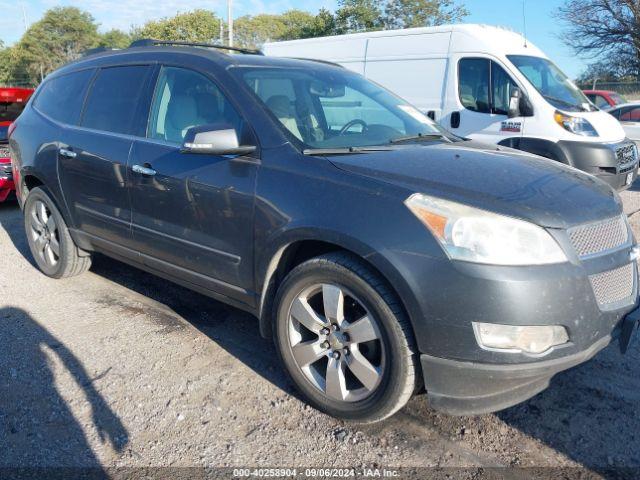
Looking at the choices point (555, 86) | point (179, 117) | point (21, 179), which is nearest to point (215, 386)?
point (179, 117)

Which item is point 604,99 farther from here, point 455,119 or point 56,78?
point 56,78

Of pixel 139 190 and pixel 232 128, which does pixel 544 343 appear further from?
pixel 139 190

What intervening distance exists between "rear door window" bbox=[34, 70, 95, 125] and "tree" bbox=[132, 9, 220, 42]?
3947 cm

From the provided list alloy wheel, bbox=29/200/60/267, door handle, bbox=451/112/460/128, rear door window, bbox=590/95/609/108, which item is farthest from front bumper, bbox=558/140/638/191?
rear door window, bbox=590/95/609/108

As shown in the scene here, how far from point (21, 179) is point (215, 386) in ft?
10.3

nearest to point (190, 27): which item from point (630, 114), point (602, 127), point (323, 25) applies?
point (323, 25)

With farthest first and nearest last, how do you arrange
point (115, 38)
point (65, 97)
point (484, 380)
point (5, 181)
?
point (115, 38)
point (5, 181)
point (65, 97)
point (484, 380)

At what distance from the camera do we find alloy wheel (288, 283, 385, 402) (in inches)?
107

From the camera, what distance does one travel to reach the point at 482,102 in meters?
7.82

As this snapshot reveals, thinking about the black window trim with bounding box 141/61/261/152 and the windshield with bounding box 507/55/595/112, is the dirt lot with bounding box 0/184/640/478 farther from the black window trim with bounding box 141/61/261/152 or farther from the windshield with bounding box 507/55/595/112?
the windshield with bounding box 507/55/595/112

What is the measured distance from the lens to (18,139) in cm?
516

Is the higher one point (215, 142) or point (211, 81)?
point (211, 81)

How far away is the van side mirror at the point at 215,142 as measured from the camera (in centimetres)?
303

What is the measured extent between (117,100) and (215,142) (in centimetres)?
149
